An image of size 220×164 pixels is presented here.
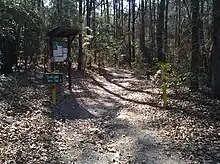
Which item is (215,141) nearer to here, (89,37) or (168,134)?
(168,134)

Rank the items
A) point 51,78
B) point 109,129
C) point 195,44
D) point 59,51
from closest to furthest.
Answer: point 109,129
point 51,78
point 195,44
point 59,51

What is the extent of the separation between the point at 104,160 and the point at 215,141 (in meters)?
2.73

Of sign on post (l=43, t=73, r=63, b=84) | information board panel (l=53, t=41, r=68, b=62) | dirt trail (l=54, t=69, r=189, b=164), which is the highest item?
information board panel (l=53, t=41, r=68, b=62)

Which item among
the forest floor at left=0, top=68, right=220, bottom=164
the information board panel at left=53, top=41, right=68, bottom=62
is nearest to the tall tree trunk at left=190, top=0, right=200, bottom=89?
the forest floor at left=0, top=68, right=220, bottom=164

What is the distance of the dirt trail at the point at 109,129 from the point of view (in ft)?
23.7

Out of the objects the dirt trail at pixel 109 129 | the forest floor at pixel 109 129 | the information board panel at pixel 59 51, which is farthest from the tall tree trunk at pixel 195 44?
the information board panel at pixel 59 51

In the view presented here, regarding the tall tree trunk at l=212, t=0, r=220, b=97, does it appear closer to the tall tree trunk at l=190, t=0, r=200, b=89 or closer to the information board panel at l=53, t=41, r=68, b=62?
the tall tree trunk at l=190, t=0, r=200, b=89

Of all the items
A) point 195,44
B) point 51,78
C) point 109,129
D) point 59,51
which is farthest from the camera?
point 59,51

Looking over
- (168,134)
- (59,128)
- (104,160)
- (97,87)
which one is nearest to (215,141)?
(168,134)

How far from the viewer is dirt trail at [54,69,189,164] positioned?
285 inches

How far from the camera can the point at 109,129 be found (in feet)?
31.3

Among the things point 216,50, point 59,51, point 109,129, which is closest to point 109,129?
point 109,129

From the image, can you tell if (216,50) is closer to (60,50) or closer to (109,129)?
(109,129)

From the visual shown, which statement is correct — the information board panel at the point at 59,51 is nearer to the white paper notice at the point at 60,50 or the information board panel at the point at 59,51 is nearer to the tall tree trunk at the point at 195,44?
the white paper notice at the point at 60,50
